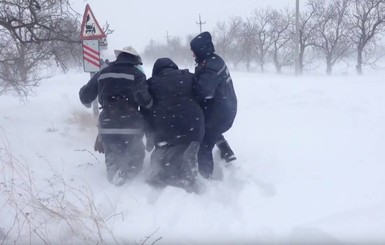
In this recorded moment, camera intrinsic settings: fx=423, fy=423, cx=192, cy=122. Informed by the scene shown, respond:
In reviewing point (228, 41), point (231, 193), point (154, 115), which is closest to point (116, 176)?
point (154, 115)

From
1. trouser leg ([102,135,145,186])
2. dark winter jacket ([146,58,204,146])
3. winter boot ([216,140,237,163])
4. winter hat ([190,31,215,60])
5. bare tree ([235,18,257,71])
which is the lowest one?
bare tree ([235,18,257,71])

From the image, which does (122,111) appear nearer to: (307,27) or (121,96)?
(121,96)

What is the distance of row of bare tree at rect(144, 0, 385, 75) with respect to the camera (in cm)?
3775

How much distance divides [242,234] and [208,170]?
5.06 ft

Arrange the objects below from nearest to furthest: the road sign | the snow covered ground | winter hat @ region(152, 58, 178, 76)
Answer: the snow covered ground < winter hat @ region(152, 58, 178, 76) < the road sign

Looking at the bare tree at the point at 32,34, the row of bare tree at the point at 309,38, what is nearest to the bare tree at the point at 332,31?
the row of bare tree at the point at 309,38

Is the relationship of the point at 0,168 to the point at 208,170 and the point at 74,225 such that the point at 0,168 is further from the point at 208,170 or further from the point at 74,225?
the point at 208,170

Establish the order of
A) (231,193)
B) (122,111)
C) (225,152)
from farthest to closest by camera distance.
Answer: (225,152) → (122,111) → (231,193)

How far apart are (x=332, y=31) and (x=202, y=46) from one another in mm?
39988

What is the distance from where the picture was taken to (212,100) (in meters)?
5.62

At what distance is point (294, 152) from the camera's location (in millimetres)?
6062

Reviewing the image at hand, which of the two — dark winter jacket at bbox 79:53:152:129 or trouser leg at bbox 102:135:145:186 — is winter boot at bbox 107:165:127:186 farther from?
dark winter jacket at bbox 79:53:152:129

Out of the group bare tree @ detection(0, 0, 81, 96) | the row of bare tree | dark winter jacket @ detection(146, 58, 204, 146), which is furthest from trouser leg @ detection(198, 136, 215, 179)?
the row of bare tree

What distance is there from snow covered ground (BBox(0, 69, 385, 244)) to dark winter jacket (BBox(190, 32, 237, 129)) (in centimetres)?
72
